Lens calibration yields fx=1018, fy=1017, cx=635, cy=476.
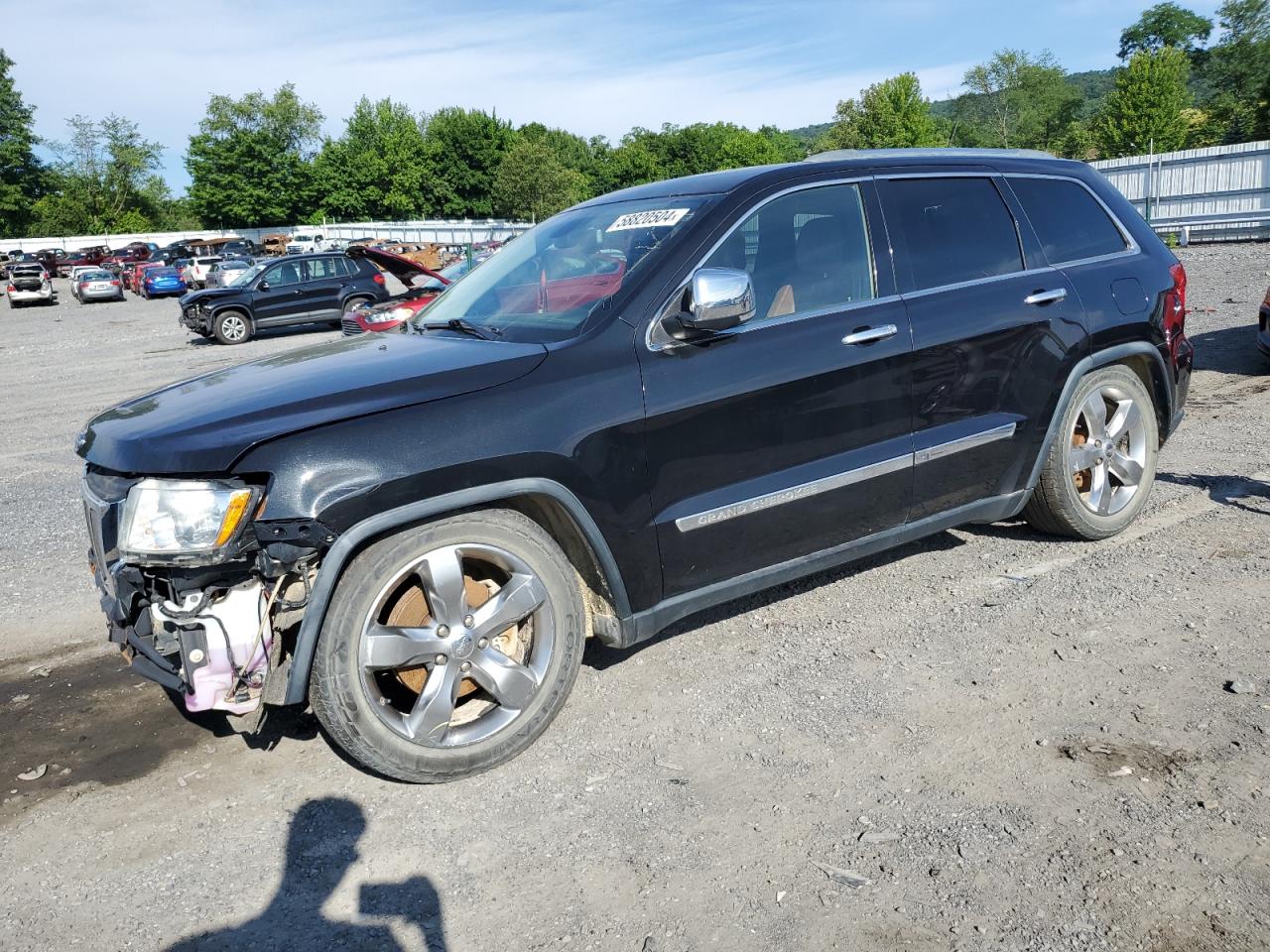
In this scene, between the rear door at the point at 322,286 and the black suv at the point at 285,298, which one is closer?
the black suv at the point at 285,298

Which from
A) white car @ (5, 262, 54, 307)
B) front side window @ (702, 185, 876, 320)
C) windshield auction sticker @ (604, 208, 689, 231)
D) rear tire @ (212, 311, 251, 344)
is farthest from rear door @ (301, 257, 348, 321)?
white car @ (5, 262, 54, 307)

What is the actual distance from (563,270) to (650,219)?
0.42 metres

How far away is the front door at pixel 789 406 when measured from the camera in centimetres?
353

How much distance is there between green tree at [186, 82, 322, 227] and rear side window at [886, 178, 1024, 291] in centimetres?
9903

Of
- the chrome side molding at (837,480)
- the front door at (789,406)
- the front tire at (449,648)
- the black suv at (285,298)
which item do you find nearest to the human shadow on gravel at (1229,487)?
the chrome side molding at (837,480)

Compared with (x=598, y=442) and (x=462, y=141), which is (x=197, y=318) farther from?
(x=462, y=141)

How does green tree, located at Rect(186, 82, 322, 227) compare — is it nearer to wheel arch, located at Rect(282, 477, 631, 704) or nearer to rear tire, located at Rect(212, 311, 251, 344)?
rear tire, located at Rect(212, 311, 251, 344)

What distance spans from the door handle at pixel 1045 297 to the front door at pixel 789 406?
2.65 feet

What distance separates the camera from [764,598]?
4711 millimetres

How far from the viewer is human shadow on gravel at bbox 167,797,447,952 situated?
2564mm

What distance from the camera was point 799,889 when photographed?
264cm

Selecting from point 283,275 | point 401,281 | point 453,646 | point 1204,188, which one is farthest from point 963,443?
point 1204,188

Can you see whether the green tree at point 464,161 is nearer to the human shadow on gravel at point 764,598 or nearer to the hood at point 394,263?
the hood at point 394,263

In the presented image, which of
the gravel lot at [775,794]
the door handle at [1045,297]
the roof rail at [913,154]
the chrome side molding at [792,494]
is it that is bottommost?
the gravel lot at [775,794]
